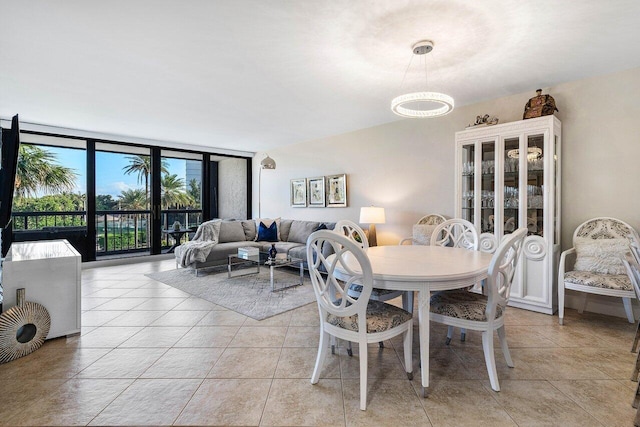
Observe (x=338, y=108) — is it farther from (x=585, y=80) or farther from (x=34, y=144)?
(x=34, y=144)

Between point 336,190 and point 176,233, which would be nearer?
point 336,190

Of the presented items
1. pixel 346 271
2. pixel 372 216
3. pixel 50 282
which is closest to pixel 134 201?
pixel 50 282

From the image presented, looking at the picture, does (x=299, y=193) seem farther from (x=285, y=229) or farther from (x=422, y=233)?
(x=422, y=233)

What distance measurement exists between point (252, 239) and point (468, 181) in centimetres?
392

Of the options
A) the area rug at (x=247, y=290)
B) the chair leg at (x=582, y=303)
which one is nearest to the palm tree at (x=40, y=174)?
the area rug at (x=247, y=290)

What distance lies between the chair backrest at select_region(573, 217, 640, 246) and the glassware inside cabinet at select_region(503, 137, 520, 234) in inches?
22.6

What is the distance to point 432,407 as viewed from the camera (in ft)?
5.46

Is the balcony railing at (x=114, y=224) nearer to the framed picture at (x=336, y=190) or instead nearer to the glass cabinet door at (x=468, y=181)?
the framed picture at (x=336, y=190)

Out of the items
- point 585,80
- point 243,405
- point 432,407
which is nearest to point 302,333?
point 243,405

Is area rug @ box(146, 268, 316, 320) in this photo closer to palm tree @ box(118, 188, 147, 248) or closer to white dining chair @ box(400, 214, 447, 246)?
white dining chair @ box(400, 214, 447, 246)

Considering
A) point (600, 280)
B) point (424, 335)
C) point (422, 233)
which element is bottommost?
point (424, 335)

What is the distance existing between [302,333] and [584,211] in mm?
3158

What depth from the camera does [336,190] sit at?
18.2 feet

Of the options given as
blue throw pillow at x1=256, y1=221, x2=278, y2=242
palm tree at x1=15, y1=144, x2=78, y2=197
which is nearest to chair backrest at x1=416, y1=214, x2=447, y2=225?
blue throw pillow at x1=256, y1=221, x2=278, y2=242
